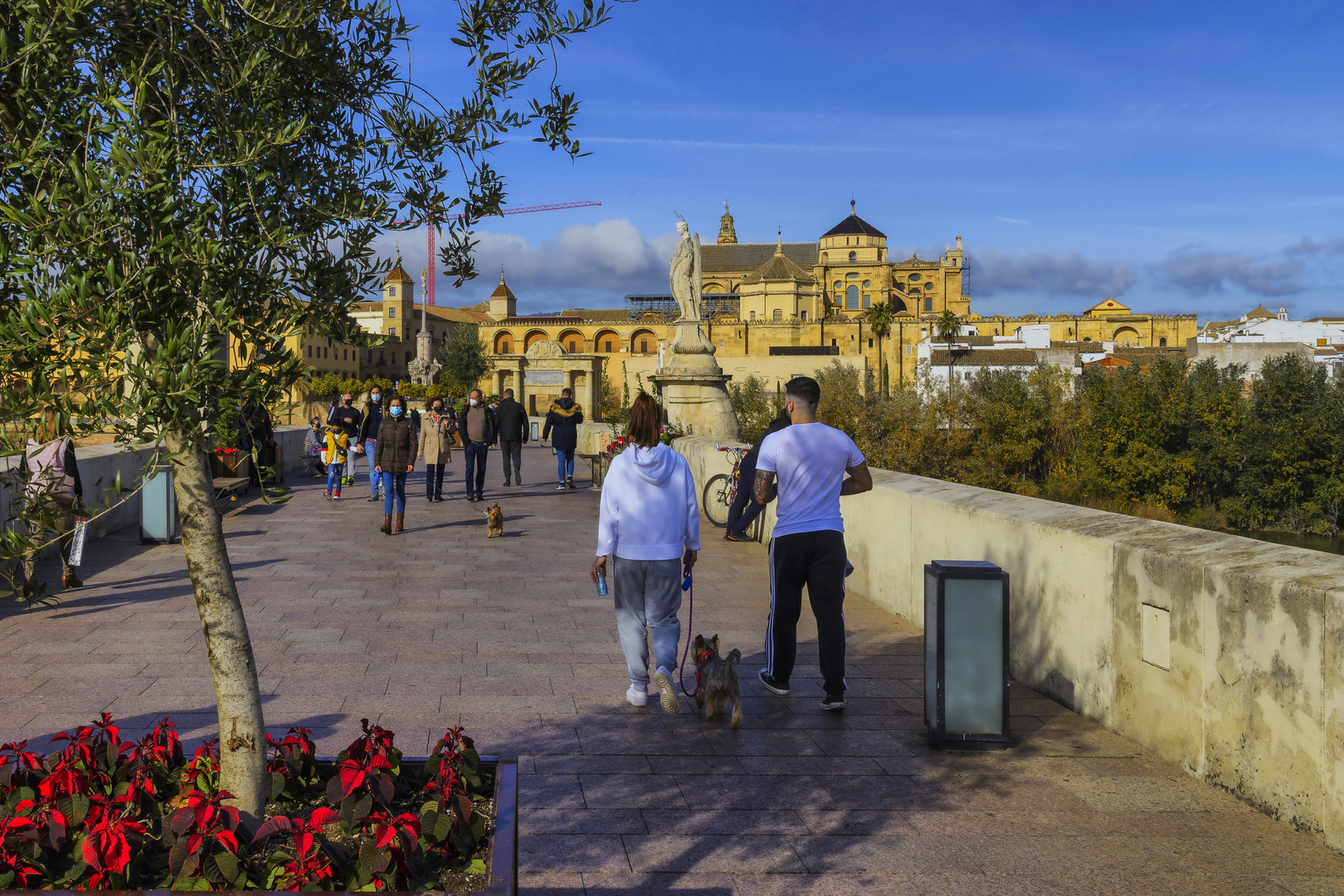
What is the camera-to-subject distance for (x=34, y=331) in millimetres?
2371

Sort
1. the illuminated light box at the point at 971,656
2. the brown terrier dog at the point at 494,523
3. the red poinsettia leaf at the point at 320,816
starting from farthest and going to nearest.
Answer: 1. the brown terrier dog at the point at 494,523
2. the illuminated light box at the point at 971,656
3. the red poinsettia leaf at the point at 320,816

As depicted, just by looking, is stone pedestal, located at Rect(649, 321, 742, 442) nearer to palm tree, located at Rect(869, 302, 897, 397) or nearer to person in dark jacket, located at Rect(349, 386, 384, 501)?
person in dark jacket, located at Rect(349, 386, 384, 501)

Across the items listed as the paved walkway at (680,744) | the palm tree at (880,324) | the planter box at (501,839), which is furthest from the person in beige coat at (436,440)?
the palm tree at (880,324)

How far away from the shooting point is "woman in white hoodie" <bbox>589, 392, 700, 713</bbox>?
5598mm

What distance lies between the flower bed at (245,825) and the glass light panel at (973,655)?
261 cm

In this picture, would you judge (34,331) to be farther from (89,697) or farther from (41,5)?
(89,697)

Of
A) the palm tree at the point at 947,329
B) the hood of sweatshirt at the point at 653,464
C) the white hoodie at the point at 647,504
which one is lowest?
the white hoodie at the point at 647,504

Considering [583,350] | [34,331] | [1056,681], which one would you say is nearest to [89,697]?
[34,331]

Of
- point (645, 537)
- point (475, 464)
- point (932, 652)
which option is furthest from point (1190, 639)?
point (475, 464)

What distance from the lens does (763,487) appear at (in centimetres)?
575

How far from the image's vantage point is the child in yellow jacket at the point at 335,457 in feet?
52.3

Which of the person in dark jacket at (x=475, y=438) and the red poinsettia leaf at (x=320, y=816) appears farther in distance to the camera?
the person in dark jacket at (x=475, y=438)

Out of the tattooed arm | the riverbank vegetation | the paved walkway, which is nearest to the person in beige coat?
the paved walkway

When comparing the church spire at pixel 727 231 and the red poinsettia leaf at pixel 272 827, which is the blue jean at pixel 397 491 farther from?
the church spire at pixel 727 231
